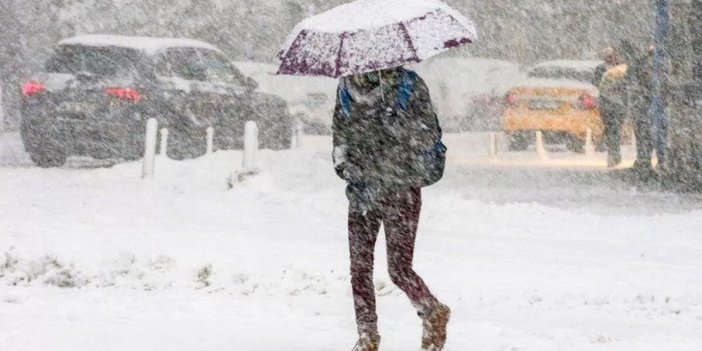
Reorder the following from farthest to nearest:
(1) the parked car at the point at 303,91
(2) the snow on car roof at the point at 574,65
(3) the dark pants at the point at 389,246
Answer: (1) the parked car at the point at 303,91, (2) the snow on car roof at the point at 574,65, (3) the dark pants at the point at 389,246

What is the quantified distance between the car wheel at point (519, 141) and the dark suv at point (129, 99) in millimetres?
6530

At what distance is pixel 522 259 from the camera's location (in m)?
11.4

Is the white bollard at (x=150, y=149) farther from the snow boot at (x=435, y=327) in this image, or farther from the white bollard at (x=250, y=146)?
the snow boot at (x=435, y=327)

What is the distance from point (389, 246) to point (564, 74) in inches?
658

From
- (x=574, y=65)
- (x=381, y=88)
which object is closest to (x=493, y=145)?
(x=574, y=65)

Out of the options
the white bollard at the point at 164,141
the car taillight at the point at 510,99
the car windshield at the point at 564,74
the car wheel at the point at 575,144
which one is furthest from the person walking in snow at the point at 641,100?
the white bollard at the point at 164,141

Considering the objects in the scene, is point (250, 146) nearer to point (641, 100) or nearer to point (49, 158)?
point (49, 158)

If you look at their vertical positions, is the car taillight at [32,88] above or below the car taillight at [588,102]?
below

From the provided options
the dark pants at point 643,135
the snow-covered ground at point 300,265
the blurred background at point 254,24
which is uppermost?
the blurred background at point 254,24

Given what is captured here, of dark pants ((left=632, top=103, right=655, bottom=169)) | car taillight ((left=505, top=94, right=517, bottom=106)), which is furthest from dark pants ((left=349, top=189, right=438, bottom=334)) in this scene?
car taillight ((left=505, top=94, right=517, bottom=106))

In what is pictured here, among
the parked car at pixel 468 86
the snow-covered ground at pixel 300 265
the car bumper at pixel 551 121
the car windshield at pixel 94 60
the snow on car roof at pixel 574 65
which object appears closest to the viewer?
the snow-covered ground at pixel 300 265

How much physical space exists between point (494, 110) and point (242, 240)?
14.2 m

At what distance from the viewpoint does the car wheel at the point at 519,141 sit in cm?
2434

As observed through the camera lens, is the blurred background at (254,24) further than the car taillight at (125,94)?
Yes
